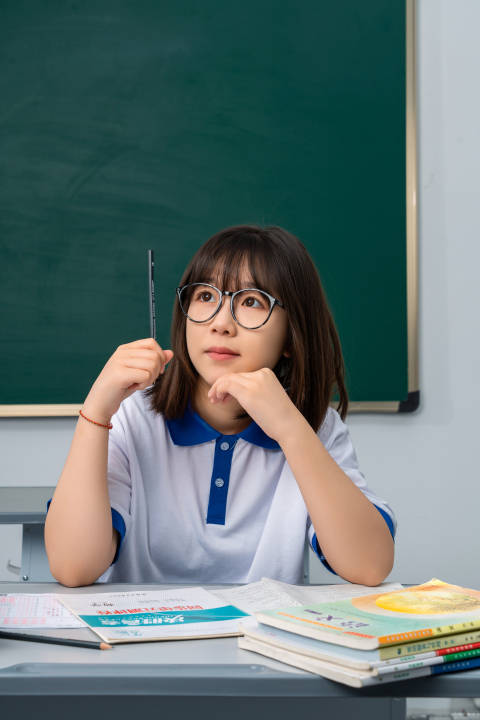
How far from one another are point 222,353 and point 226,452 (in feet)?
0.68

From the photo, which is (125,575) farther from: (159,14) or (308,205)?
(159,14)

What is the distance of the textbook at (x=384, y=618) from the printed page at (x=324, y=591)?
0.32 ft

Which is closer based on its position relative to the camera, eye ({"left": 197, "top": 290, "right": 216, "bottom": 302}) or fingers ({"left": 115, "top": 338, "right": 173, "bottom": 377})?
fingers ({"left": 115, "top": 338, "right": 173, "bottom": 377})

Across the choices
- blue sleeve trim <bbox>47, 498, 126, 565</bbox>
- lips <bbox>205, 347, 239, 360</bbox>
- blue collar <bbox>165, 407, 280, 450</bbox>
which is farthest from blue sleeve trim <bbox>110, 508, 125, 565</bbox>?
lips <bbox>205, 347, 239, 360</bbox>

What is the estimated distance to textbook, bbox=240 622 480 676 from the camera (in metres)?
0.46

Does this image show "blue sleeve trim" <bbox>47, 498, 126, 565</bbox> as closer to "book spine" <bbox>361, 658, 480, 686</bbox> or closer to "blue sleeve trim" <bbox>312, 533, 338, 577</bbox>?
"blue sleeve trim" <bbox>312, 533, 338, 577</bbox>

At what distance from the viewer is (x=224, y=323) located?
3.35ft

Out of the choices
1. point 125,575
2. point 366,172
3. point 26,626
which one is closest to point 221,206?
point 366,172

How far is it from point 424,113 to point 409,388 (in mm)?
1086

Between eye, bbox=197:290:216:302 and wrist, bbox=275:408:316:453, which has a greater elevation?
eye, bbox=197:290:216:302

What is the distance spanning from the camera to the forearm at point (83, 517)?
84 centimetres

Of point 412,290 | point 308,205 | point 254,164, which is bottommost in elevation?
point 412,290

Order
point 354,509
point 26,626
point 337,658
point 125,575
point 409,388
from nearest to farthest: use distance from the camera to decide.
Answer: point 337,658 < point 26,626 < point 354,509 < point 125,575 < point 409,388

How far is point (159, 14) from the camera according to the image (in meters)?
2.26
